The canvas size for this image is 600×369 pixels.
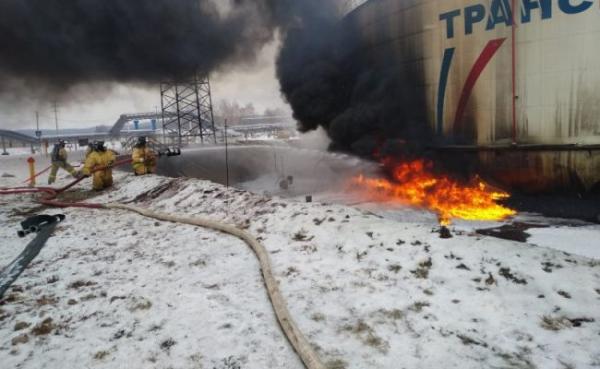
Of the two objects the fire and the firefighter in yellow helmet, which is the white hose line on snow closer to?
the firefighter in yellow helmet

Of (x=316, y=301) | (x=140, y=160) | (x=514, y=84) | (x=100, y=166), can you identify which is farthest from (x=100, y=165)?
(x=514, y=84)

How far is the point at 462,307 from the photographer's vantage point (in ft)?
12.7

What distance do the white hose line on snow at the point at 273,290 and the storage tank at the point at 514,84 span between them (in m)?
9.26

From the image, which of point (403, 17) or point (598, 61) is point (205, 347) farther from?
point (403, 17)

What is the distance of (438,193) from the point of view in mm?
13430

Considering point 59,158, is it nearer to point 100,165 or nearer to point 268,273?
point 100,165

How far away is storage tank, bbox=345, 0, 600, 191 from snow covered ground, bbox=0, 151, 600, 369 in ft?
25.2

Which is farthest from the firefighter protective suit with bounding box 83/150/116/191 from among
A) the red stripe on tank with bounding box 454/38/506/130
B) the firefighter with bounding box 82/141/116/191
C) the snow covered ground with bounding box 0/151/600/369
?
the red stripe on tank with bounding box 454/38/506/130

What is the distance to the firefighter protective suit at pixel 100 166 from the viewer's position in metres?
12.0

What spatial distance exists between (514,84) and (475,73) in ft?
3.91

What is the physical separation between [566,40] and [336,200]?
8.44 meters

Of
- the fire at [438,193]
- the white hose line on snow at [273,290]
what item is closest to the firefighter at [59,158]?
the white hose line on snow at [273,290]

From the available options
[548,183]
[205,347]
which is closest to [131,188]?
[205,347]

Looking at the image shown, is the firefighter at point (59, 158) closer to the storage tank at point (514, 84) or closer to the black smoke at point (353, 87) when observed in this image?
the black smoke at point (353, 87)
